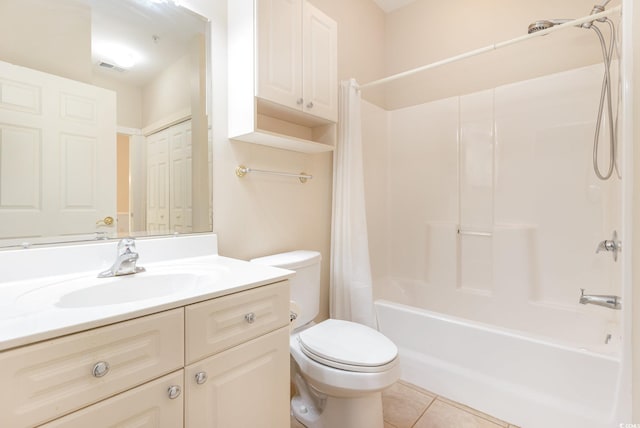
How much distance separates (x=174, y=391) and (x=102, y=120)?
3.18 feet

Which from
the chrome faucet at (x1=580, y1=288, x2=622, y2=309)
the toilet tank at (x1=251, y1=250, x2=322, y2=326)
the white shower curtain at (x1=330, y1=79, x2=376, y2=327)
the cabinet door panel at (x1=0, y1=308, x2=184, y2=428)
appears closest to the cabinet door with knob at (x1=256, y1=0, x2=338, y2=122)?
the white shower curtain at (x1=330, y1=79, x2=376, y2=327)

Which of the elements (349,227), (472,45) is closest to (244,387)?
(349,227)

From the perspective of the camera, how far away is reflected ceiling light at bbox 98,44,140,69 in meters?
1.11

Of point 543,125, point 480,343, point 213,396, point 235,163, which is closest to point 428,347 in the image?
point 480,343

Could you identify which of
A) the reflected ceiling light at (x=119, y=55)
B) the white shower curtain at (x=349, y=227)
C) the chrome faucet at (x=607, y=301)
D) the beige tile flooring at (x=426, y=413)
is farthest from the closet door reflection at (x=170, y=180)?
the chrome faucet at (x=607, y=301)

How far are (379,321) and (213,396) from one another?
1248mm

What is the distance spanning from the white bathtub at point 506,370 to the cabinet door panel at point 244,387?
0.97 m

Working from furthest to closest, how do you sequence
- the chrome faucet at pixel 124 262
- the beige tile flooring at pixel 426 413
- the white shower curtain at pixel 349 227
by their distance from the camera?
the white shower curtain at pixel 349 227 → the beige tile flooring at pixel 426 413 → the chrome faucet at pixel 124 262

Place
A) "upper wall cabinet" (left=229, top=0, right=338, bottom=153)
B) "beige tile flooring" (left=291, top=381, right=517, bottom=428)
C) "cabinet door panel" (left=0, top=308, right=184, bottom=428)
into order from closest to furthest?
1. "cabinet door panel" (left=0, top=308, right=184, bottom=428)
2. "upper wall cabinet" (left=229, top=0, right=338, bottom=153)
3. "beige tile flooring" (left=291, top=381, right=517, bottom=428)

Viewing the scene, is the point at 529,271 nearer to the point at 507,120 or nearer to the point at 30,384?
the point at 507,120

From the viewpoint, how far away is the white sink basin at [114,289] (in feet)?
2.59

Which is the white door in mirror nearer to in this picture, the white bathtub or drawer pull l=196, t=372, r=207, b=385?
drawer pull l=196, t=372, r=207, b=385

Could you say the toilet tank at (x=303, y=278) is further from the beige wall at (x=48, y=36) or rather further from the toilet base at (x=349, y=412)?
the beige wall at (x=48, y=36)

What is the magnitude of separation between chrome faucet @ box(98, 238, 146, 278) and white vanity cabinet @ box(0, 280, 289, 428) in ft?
1.34
